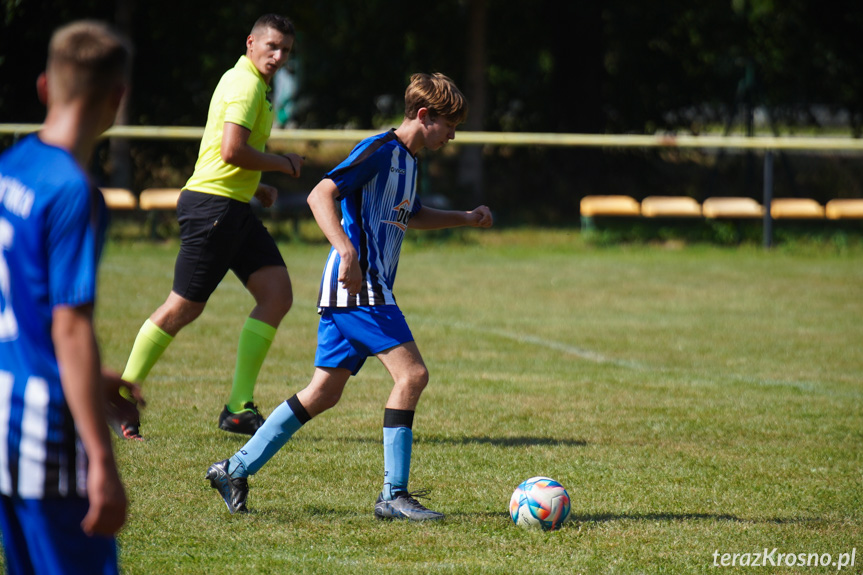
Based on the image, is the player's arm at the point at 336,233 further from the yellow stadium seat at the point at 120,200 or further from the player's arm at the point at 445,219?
the yellow stadium seat at the point at 120,200

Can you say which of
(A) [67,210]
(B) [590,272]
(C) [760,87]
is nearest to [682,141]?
(B) [590,272]

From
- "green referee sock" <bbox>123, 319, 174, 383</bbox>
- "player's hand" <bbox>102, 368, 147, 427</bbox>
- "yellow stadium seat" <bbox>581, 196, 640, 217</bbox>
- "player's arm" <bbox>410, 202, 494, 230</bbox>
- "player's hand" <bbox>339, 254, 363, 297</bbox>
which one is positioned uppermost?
"yellow stadium seat" <bbox>581, 196, 640, 217</bbox>

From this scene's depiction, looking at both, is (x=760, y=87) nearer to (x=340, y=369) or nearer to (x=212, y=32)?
(x=212, y=32)

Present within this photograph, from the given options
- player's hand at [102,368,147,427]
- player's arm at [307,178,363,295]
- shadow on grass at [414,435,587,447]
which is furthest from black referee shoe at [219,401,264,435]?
player's hand at [102,368,147,427]

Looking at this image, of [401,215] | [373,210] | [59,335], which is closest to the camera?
[59,335]

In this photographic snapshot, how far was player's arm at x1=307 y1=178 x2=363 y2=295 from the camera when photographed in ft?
13.4

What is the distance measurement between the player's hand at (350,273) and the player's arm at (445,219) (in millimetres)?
745

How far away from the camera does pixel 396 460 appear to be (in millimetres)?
4340

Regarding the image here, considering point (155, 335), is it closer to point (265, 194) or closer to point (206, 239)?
point (206, 239)

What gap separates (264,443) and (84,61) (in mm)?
2492

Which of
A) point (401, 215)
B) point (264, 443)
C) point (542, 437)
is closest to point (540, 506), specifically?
point (264, 443)

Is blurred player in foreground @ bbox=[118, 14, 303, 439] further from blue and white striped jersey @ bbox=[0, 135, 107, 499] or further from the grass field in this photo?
blue and white striped jersey @ bbox=[0, 135, 107, 499]

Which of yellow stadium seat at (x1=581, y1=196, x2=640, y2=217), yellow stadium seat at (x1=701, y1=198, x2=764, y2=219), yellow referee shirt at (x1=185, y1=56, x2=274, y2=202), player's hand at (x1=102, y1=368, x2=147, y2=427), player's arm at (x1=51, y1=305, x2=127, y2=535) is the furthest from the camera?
yellow stadium seat at (x1=581, y1=196, x2=640, y2=217)

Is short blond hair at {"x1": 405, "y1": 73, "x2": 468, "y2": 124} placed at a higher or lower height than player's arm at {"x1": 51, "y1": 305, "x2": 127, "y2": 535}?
higher
